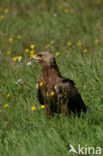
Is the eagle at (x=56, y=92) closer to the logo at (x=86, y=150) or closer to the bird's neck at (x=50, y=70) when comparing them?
the bird's neck at (x=50, y=70)

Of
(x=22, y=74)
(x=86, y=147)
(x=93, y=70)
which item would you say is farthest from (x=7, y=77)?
(x=86, y=147)

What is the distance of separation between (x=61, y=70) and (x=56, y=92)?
117cm

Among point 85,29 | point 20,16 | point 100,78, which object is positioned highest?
point 20,16

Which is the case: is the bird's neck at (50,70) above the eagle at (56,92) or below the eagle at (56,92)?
above

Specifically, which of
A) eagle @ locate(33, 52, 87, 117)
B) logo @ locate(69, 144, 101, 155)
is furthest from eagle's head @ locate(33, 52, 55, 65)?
logo @ locate(69, 144, 101, 155)

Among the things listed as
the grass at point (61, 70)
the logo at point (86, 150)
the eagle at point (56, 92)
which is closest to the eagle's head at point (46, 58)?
the eagle at point (56, 92)

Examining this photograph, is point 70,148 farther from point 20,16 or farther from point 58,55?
point 20,16

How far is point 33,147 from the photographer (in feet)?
12.0

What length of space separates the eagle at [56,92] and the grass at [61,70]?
0.14 meters

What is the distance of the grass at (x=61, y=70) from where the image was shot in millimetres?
3770

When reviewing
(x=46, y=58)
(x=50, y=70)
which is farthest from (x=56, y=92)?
(x=46, y=58)

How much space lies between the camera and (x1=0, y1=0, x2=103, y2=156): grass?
377 centimetres

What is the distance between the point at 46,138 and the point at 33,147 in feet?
0.65

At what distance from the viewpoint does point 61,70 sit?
213 inches
